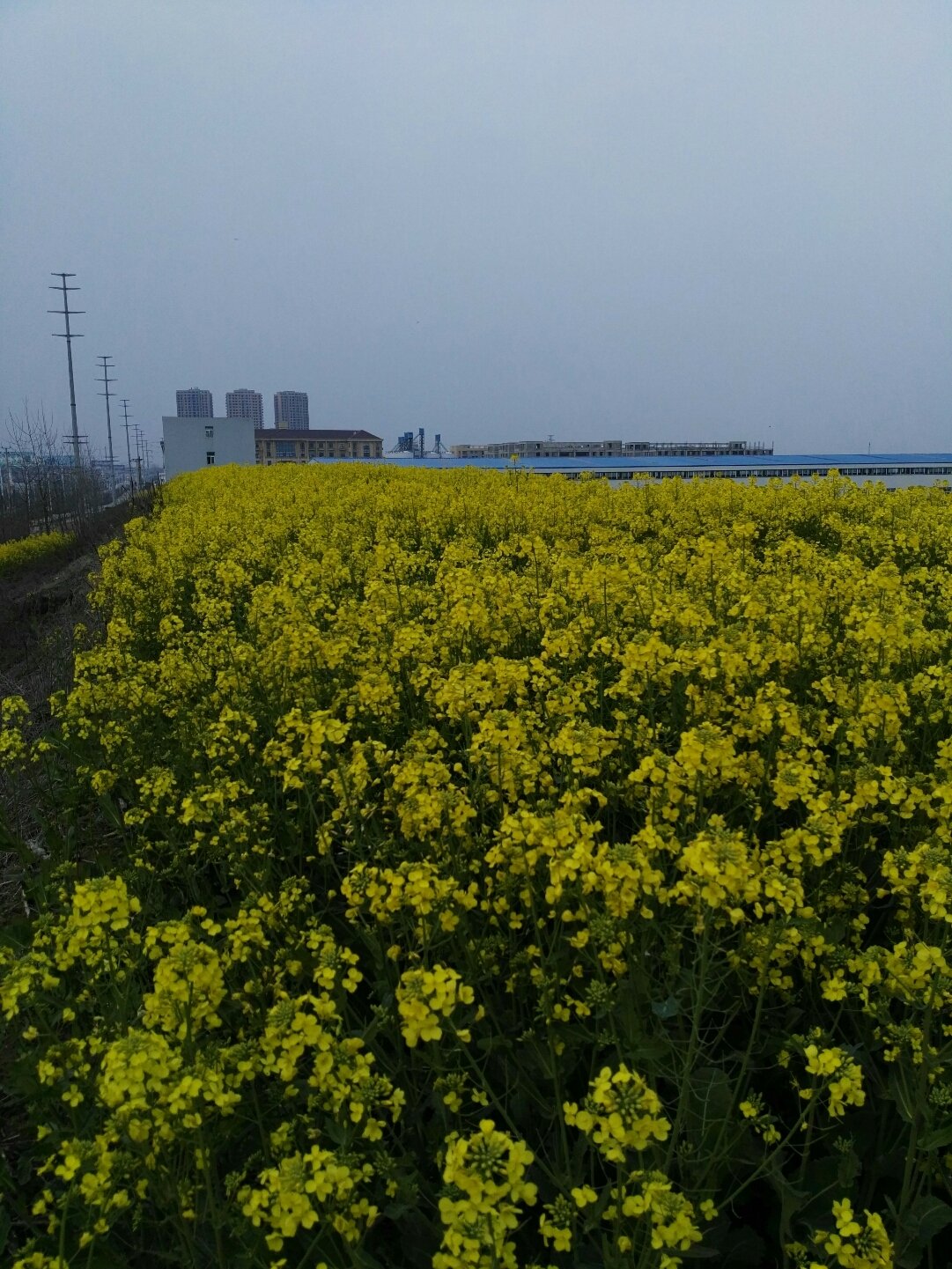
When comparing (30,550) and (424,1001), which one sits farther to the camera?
(30,550)

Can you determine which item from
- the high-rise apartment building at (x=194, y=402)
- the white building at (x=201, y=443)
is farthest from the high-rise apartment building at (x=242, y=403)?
the white building at (x=201, y=443)

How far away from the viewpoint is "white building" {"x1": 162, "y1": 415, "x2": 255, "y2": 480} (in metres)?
53.1

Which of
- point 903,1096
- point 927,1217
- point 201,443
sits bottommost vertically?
point 927,1217

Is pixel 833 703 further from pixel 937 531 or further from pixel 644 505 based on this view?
pixel 644 505

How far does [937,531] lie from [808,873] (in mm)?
5497

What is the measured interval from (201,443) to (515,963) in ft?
184

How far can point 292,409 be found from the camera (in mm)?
150875

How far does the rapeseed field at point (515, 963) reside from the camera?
1.70 metres

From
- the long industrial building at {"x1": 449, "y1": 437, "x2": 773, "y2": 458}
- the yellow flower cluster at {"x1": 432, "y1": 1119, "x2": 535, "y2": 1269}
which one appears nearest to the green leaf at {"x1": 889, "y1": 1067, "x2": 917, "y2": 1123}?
the yellow flower cluster at {"x1": 432, "y1": 1119, "x2": 535, "y2": 1269}

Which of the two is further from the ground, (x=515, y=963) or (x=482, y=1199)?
(x=482, y=1199)

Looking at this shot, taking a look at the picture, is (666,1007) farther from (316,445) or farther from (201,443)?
(316,445)

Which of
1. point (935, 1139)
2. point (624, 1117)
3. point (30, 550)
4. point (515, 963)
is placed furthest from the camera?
point (30, 550)

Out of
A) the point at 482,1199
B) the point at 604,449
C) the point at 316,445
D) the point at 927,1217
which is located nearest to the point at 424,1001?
the point at 482,1199

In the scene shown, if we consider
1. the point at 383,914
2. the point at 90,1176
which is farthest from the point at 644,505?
the point at 90,1176
